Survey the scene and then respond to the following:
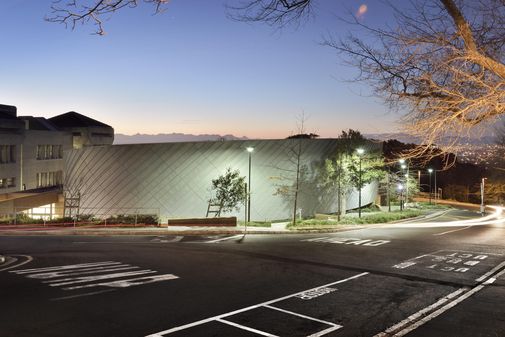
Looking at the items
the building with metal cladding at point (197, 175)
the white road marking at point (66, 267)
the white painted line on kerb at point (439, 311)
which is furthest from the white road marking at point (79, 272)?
the building with metal cladding at point (197, 175)

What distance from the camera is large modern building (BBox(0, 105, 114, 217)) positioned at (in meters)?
48.2

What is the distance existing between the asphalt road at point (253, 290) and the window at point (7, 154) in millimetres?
36505

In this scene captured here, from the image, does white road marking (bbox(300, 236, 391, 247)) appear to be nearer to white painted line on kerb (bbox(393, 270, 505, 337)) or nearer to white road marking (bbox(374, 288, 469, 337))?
white painted line on kerb (bbox(393, 270, 505, 337))

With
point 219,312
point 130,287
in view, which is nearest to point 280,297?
point 219,312

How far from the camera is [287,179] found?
134 ft

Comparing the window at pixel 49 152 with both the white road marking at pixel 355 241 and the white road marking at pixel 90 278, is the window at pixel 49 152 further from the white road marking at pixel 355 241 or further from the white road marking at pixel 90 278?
the white road marking at pixel 90 278

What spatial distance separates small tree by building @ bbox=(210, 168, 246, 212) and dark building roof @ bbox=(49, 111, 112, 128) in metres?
52.3

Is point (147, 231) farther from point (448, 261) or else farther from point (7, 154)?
point (7, 154)

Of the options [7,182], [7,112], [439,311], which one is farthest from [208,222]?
[7,112]

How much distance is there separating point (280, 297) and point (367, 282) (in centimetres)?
302

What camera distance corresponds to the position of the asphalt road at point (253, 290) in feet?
29.7

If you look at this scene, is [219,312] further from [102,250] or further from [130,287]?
[102,250]

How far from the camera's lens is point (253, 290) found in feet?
39.6

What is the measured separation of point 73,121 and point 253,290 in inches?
3114
